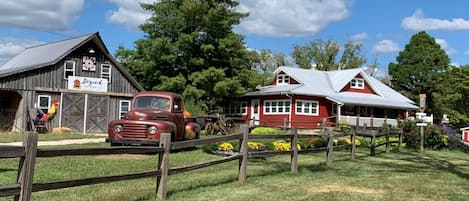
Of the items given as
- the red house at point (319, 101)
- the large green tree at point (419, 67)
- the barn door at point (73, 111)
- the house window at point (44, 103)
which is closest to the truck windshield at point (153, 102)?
the house window at point (44, 103)

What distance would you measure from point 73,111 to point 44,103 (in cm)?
164

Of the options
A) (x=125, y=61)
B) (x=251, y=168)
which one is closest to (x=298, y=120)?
(x=125, y=61)

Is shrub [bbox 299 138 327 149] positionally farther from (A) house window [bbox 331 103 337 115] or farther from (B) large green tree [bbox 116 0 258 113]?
(A) house window [bbox 331 103 337 115]

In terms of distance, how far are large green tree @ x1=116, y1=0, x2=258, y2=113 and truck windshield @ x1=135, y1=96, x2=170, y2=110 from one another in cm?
1865

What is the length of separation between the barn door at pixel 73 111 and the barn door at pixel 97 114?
377 mm

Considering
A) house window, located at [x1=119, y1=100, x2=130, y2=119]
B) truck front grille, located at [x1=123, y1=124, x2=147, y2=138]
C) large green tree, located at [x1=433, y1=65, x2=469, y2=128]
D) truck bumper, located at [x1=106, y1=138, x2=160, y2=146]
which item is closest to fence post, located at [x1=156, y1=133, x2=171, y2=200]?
truck bumper, located at [x1=106, y1=138, x2=160, y2=146]

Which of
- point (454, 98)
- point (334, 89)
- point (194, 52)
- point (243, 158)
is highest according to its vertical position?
point (194, 52)

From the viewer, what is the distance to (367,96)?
4522 centimetres

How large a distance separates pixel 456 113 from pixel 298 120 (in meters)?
20.6

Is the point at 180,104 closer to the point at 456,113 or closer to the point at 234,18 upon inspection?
the point at 234,18

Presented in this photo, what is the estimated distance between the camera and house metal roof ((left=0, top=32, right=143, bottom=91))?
28.8 meters

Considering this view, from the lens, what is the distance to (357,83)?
150 feet

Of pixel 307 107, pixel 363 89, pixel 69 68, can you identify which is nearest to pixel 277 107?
pixel 307 107

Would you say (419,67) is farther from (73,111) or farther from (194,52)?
(73,111)
